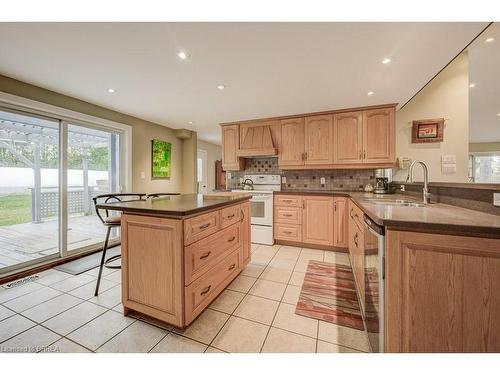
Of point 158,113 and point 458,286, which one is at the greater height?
point 158,113

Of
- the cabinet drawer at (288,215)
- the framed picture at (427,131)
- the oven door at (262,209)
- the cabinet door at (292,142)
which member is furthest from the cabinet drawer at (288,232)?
the framed picture at (427,131)

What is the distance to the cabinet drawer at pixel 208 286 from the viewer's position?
1.45 meters

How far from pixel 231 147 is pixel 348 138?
81.5 inches

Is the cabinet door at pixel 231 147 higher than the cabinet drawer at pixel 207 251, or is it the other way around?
the cabinet door at pixel 231 147

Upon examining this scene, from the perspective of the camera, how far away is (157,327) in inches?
58.8

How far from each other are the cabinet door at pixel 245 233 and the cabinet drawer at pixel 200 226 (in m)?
0.55

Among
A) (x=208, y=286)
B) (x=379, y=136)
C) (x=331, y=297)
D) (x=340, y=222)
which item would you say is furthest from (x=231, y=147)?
(x=331, y=297)

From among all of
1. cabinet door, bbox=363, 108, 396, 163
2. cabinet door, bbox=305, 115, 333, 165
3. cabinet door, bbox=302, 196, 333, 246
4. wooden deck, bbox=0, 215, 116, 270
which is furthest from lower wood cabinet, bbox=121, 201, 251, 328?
cabinet door, bbox=363, 108, 396, 163

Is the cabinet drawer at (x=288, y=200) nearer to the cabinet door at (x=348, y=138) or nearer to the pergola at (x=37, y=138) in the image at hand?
the cabinet door at (x=348, y=138)

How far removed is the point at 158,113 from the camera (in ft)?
11.7

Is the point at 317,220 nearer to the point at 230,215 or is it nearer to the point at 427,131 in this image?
the point at 230,215

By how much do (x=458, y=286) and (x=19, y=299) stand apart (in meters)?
3.23
